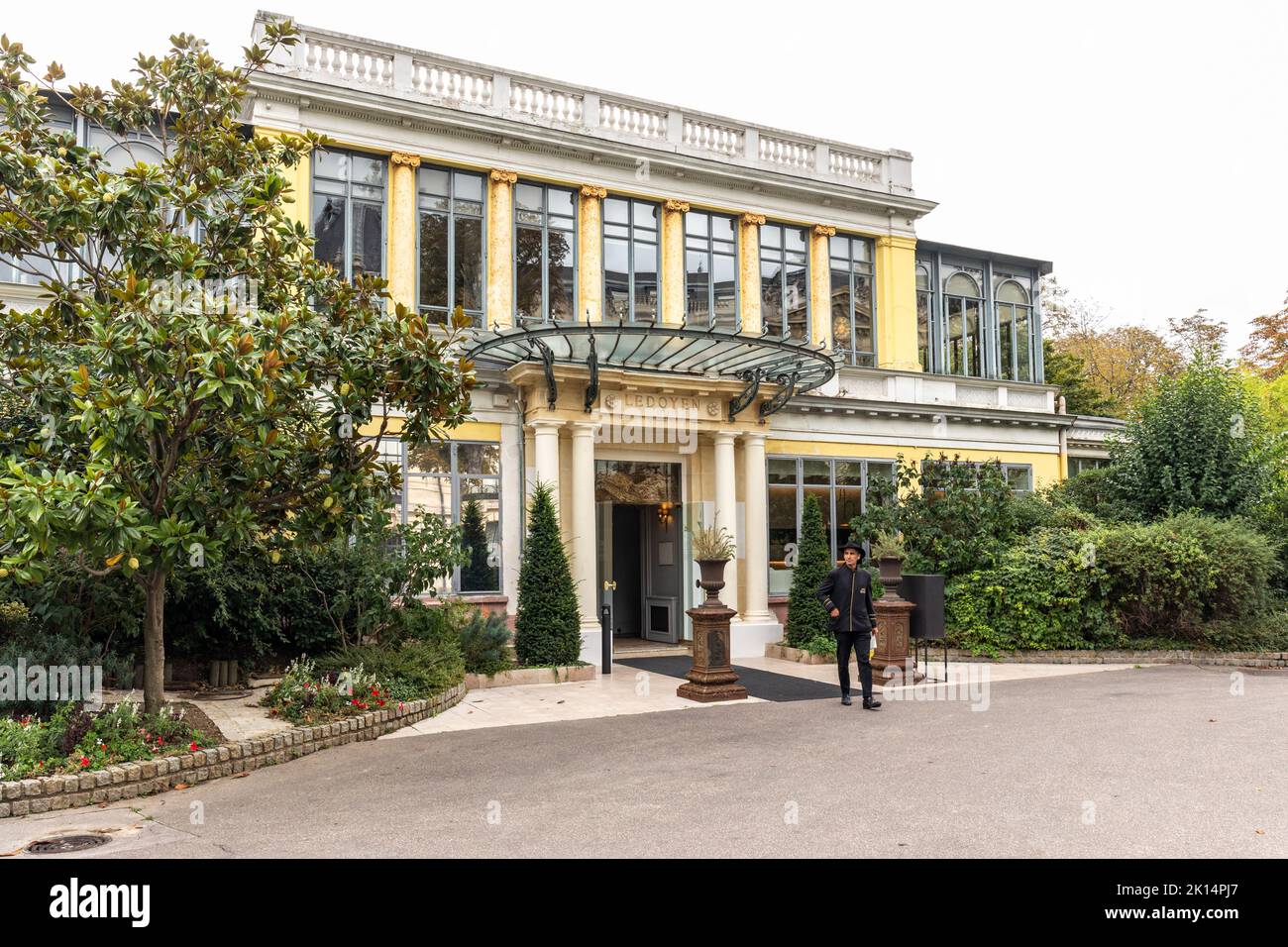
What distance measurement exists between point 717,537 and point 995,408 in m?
11.2

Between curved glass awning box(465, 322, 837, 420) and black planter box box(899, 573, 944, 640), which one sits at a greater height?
curved glass awning box(465, 322, 837, 420)

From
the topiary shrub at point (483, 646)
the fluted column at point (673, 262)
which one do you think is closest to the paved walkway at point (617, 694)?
the topiary shrub at point (483, 646)

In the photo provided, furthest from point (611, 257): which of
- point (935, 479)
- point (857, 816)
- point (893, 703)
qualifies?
point (857, 816)

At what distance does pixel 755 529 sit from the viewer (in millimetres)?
17359

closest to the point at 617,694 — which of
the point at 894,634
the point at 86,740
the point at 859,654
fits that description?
the point at 859,654

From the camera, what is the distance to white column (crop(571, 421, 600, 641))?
15.5 m

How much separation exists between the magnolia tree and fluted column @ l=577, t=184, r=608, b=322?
7.51 metres

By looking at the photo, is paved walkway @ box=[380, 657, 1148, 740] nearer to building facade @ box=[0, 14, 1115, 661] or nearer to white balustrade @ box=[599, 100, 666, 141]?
building facade @ box=[0, 14, 1115, 661]

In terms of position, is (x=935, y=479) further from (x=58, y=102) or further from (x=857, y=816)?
(x=58, y=102)

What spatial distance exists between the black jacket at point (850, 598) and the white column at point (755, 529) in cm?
582

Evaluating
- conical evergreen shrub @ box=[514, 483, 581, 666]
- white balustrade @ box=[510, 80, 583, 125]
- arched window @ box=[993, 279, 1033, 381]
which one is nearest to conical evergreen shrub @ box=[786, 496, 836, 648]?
conical evergreen shrub @ box=[514, 483, 581, 666]

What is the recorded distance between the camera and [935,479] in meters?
16.6

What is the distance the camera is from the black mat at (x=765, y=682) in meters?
12.2

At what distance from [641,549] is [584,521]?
12.9ft
